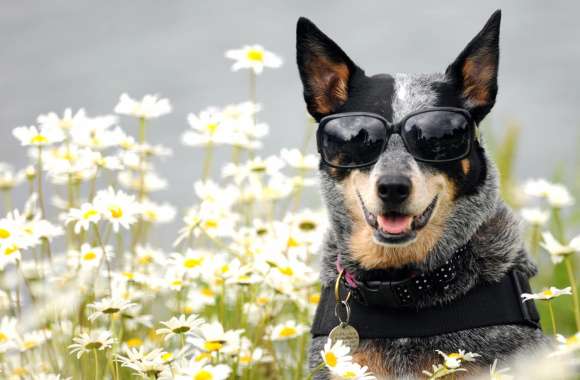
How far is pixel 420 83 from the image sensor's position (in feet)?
13.0

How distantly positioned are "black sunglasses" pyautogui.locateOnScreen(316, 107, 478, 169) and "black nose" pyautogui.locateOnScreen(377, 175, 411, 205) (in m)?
0.23

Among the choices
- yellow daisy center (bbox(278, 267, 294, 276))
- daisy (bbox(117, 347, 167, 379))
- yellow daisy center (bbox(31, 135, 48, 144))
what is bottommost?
daisy (bbox(117, 347, 167, 379))

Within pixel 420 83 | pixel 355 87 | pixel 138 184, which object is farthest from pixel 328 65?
pixel 138 184

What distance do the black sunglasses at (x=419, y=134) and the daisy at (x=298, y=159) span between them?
1.43 meters

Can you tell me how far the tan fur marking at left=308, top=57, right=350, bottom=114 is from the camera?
3998mm

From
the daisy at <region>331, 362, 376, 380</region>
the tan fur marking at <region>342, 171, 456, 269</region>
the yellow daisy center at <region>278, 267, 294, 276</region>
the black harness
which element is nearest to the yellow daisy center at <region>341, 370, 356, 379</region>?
the daisy at <region>331, 362, 376, 380</region>

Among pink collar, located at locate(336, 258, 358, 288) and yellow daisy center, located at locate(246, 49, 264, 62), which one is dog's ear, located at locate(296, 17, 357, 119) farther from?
yellow daisy center, located at locate(246, 49, 264, 62)

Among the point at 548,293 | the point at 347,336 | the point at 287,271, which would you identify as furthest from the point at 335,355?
the point at 287,271

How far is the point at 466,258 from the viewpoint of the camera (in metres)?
3.86

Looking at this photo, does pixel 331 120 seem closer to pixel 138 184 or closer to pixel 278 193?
pixel 278 193

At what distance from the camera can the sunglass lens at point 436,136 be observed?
378 centimetres

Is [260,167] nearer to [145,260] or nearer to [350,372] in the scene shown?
[145,260]

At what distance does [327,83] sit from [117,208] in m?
1.20

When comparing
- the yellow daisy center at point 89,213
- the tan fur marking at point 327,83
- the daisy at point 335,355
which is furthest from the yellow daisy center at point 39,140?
the daisy at point 335,355
